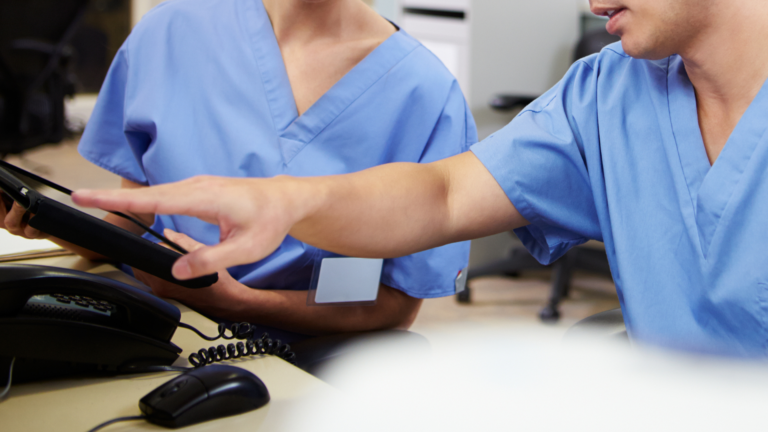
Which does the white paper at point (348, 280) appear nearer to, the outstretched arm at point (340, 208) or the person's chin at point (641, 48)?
the outstretched arm at point (340, 208)

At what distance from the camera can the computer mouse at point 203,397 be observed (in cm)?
48

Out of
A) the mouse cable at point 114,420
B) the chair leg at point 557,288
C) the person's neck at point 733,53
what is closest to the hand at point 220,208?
the mouse cable at point 114,420

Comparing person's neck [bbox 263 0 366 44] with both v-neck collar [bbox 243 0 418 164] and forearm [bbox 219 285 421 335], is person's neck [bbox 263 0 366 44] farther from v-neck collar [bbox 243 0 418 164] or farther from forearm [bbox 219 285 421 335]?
forearm [bbox 219 285 421 335]

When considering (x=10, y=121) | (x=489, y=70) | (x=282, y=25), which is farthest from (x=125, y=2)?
(x=282, y=25)

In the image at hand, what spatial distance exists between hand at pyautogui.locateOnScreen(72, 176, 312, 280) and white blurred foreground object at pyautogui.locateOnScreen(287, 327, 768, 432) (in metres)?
0.14

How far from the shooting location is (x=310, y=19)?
0.97m

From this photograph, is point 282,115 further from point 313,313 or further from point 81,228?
point 81,228

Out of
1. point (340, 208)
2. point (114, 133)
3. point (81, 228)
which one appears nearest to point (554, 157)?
point (340, 208)

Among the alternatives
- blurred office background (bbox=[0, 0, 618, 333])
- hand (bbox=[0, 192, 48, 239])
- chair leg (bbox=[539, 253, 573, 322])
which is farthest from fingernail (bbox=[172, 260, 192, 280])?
→ chair leg (bbox=[539, 253, 573, 322])

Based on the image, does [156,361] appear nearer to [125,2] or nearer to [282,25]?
[282,25]

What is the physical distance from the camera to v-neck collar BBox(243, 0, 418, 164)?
2.97 ft

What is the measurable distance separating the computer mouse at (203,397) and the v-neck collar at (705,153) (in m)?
0.51

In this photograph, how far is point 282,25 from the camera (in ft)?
3.21

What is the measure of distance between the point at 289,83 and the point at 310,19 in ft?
0.38
